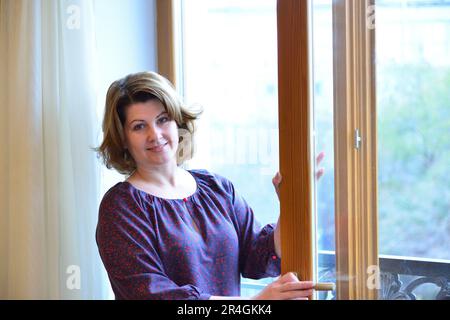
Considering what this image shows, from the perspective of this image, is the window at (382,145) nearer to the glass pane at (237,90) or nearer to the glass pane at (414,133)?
the glass pane at (414,133)

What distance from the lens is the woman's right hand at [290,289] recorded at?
106 cm

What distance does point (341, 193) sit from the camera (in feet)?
4.15

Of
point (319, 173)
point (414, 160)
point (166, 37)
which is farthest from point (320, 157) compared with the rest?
point (166, 37)

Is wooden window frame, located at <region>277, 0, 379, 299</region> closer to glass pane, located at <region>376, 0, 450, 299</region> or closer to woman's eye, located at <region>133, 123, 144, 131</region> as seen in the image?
glass pane, located at <region>376, 0, 450, 299</region>

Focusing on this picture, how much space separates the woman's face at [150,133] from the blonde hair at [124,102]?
0.05 feet

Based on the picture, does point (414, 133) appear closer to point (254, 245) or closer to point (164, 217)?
point (254, 245)

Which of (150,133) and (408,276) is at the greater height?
(150,133)

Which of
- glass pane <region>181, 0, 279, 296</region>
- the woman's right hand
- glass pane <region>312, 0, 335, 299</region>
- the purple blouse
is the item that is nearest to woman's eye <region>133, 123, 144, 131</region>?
the purple blouse

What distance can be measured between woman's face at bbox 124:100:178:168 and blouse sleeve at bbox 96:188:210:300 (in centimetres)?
13

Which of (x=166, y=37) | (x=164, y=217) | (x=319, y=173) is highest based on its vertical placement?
(x=166, y=37)

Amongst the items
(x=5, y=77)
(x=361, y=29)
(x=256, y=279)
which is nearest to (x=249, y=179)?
(x=256, y=279)

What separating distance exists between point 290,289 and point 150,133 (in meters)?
0.53

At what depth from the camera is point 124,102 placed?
1.39 metres

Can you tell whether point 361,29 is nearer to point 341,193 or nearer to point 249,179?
point 341,193
